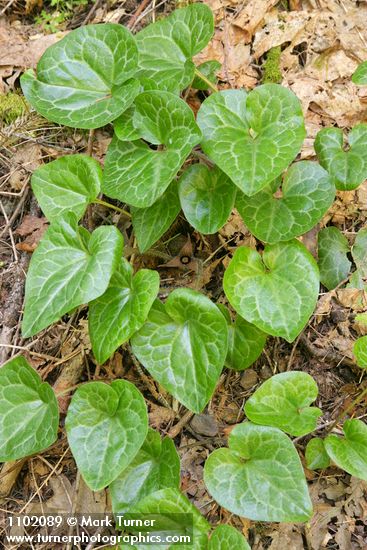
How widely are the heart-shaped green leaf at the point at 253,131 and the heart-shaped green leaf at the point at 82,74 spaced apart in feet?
1.32

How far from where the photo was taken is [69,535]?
1.86 metres

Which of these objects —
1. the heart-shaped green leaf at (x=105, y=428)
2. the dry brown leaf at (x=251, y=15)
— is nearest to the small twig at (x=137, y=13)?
the dry brown leaf at (x=251, y=15)

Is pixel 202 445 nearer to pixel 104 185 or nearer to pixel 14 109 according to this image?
pixel 104 185

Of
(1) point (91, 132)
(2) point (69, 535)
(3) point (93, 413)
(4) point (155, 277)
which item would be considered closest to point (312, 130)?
(1) point (91, 132)

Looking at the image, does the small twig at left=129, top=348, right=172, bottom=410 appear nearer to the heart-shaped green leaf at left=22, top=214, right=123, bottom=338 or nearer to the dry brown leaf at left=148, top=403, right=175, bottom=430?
the dry brown leaf at left=148, top=403, right=175, bottom=430

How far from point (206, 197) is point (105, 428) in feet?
2.96

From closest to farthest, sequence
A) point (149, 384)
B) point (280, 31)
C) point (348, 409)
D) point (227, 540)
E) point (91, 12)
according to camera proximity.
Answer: point (227, 540)
point (348, 409)
point (149, 384)
point (280, 31)
point (91, 12)

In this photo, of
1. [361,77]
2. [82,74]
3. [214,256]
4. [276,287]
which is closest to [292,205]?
[276,287]

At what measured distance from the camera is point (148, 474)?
1.79 meters

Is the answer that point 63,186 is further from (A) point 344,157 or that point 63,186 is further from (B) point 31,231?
(A) point 344,157

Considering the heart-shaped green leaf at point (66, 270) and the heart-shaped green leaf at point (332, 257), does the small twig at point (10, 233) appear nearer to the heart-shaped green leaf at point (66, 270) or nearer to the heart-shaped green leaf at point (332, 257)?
the heart-shaped green leaf at point (66, 270)

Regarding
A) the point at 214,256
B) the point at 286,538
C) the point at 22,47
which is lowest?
the point at 286,538

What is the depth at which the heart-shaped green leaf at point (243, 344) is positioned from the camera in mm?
1864

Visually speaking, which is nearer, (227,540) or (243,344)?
(227,540)
